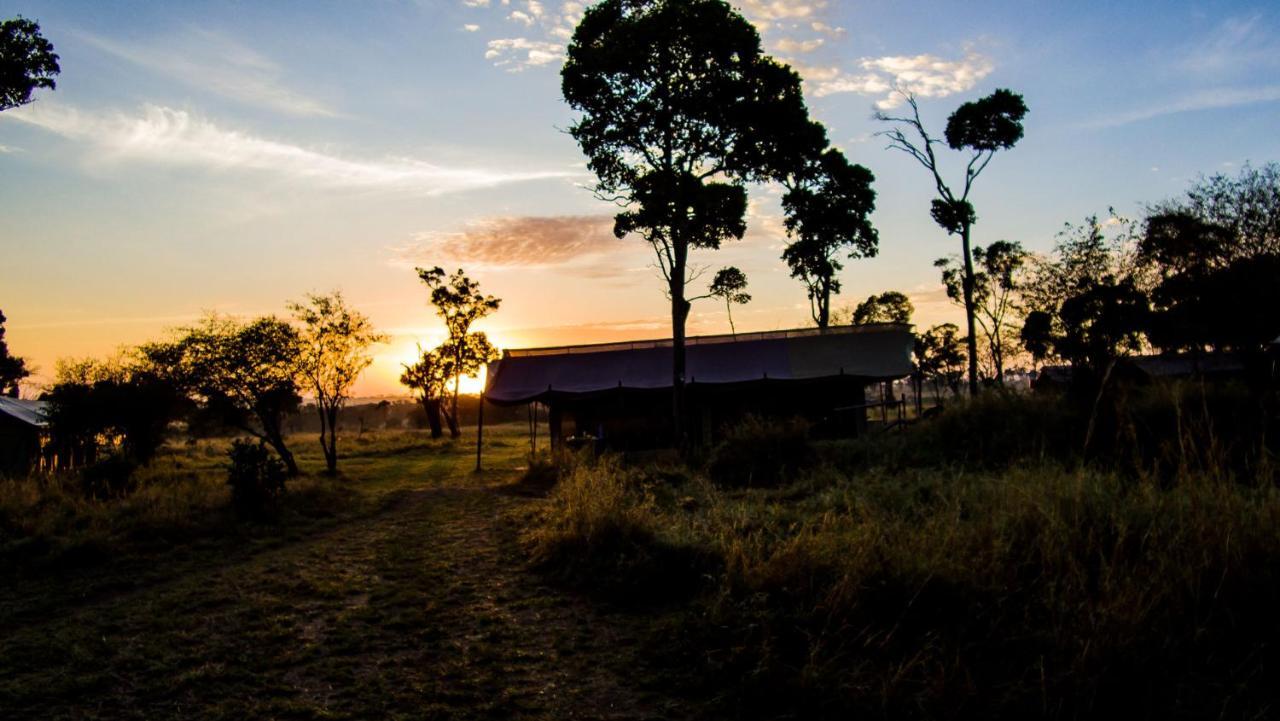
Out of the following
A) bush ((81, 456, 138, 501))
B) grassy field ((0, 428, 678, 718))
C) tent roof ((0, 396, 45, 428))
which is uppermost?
tent roof ((0, 396, 45, 428))

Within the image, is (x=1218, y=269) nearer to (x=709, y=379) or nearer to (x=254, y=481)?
(x=709, y=379)

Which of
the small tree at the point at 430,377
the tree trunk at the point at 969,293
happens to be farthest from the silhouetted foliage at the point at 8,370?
the tree trunk at the point at 969,293

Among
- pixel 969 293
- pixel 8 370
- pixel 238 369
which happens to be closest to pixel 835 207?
pixel 969 293

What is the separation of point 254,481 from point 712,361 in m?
17.8

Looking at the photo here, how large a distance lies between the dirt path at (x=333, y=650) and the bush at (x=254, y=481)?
3435mm

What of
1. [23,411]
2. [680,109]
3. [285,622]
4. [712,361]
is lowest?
[285,622]

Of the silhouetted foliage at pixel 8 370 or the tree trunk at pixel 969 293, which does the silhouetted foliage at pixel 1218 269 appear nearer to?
the tree trunk at pixel 969 293

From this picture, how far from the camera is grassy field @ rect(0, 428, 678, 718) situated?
413cm

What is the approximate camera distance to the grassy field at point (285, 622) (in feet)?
13.5

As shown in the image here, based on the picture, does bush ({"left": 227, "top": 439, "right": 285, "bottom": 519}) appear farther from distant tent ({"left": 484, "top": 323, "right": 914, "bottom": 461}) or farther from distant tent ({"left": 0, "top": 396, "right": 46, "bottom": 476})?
distant tent ({"left": 0, "top": 396, "right": 46, "bottom": 476})

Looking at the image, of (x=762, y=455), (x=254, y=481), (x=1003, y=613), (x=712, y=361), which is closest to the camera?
(x=1003, y=613)

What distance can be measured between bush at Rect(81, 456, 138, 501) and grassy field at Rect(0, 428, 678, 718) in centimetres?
130

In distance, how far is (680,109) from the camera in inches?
712

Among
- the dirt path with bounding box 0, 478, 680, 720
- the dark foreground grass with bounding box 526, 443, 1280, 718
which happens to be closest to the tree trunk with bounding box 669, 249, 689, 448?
the dirt path with bounding box 0, 478, 680, 720
